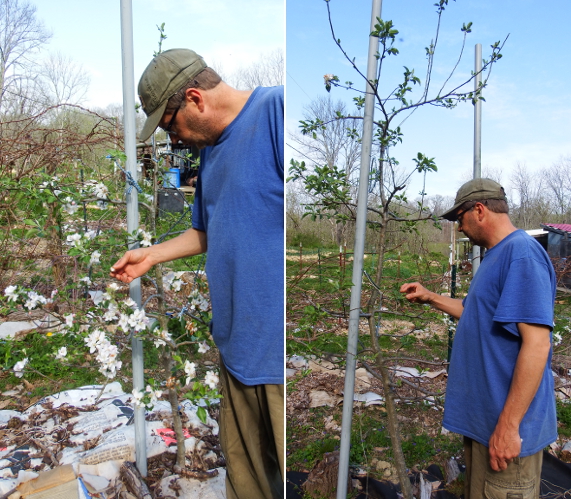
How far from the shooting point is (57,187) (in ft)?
6.42

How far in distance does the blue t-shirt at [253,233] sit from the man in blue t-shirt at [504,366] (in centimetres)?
70

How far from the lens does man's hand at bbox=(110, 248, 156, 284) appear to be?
1489 millimetres

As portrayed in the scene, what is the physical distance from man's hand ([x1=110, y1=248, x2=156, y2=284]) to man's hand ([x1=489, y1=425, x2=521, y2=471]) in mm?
1229

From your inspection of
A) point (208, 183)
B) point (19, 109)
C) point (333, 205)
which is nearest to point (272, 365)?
point (208, 183)

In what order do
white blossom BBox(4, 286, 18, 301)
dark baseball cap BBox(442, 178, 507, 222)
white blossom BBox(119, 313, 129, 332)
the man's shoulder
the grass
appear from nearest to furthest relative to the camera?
the man's shoulder < dark baseball cap BBox(442, 178, 507, 222) < white blossom BBox(119, 313, 129, 332) < white blossom BBox(4, 286, 18, 301) < the grass

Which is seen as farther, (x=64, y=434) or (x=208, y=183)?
(x=64, y=434)

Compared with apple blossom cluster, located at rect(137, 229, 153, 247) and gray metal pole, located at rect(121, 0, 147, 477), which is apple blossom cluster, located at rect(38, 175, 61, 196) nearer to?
gray metal pole, located at rect(121, 0, 147, 477)

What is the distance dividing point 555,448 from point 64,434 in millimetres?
3006

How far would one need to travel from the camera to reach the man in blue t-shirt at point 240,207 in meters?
1.09

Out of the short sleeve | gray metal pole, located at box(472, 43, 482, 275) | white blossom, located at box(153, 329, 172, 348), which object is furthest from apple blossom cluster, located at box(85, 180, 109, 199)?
gray metal pole, located at box(472, 43, 482, 275)

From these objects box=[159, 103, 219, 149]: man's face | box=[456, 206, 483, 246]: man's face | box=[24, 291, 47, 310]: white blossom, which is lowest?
box=[24, 291, 47, 310]: white blossom

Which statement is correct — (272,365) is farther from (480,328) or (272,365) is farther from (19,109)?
(19,109)

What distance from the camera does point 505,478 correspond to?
4.58 feet

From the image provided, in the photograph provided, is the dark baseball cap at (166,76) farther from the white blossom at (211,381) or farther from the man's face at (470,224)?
the man's face at (470,224)
